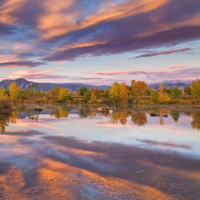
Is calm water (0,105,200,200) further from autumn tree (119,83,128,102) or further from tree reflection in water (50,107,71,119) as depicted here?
autumn tree (119,83,128,102)

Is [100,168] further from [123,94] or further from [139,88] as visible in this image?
[139,88]

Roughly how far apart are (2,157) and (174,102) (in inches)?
3934

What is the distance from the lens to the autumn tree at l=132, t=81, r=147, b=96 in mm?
179750

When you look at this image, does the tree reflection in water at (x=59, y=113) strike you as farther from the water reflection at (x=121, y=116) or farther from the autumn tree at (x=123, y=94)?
the autumn tree at (x=123, y=94)

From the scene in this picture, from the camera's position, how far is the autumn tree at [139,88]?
179750mm

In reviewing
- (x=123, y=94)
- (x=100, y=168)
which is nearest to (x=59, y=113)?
(x=100, y=168)

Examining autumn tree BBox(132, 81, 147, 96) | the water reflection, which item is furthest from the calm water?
autumn tree BBox(132, 81, 147, 96)

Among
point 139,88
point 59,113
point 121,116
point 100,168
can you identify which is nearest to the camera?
point 100,168

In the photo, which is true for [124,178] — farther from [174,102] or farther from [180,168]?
[174,102]

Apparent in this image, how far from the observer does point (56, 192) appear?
37.7 ft

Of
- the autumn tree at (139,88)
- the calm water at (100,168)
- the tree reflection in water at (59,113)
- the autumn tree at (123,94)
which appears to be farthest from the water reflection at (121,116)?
the autumn tree at (139,88)

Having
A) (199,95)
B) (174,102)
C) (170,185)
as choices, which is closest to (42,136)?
(170,185)

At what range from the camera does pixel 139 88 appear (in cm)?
18450

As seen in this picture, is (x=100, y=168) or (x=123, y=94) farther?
(x=123, y=94)
